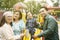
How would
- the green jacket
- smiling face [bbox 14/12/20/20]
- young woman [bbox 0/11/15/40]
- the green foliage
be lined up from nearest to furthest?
1. young woman [bbox 0/11/15/40]
2. the green jacket
3. smiling face [bbox 14/12/20/20]
4. the green foliage

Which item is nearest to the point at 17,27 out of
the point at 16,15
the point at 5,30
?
the point at 16,15

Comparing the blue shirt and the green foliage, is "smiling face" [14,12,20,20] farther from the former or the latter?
the green foliage

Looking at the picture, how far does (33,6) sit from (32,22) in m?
0.30

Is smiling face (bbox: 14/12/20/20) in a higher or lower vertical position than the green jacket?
higher

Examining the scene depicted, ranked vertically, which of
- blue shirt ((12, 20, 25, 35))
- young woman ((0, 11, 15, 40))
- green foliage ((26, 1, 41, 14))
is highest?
green foliage ((26, 1, 41, 14))

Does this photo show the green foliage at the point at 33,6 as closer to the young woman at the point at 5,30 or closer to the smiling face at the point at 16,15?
the smiling face at the point at 16,15

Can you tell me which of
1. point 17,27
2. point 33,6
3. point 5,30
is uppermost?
point 33,6

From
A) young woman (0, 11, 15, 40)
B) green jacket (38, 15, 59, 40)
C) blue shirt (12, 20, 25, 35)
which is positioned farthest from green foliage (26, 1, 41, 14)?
young woman (0, 11, 15, 40)

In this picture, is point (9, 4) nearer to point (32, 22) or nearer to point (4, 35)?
point (32, 22)

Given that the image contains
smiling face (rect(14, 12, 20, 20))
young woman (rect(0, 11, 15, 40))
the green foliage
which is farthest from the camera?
the green foliage

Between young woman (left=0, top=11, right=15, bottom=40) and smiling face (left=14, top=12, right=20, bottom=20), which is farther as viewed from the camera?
smiling face (left=14, top=12, right=20, bottom=20)

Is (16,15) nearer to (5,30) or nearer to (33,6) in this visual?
(33,6)

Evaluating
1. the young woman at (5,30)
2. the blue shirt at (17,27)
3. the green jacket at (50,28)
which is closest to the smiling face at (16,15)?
the blue shirt at (17,27)

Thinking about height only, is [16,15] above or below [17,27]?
above
